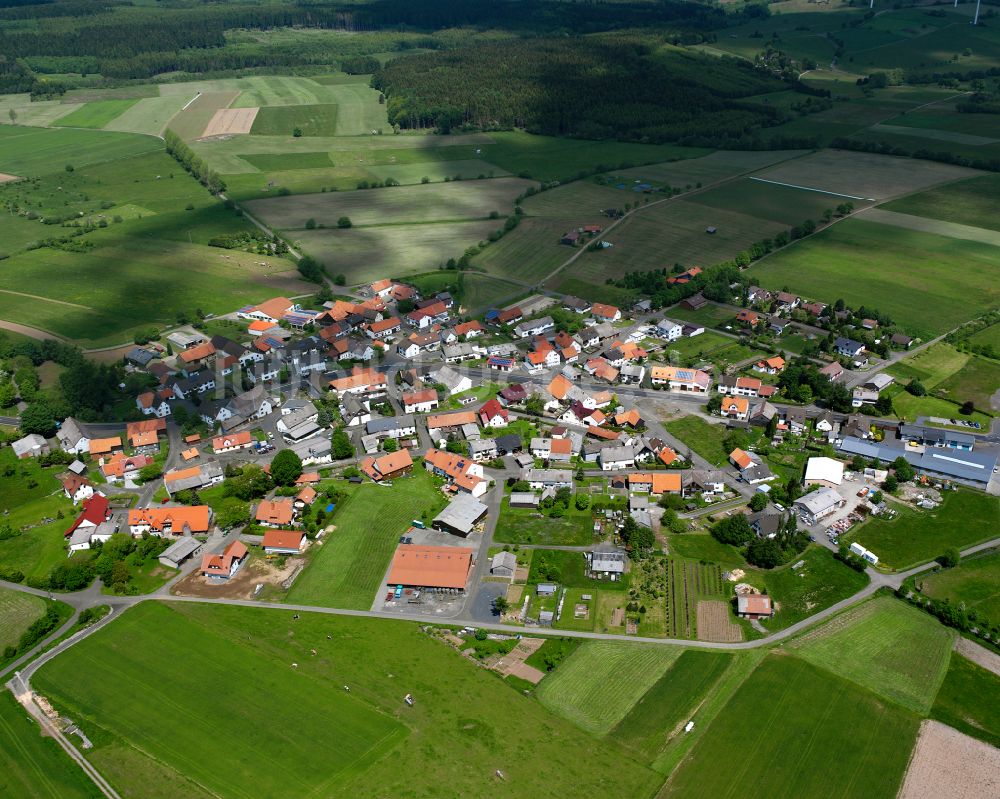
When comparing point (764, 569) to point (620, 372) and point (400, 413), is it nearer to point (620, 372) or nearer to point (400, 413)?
point (620, 372)

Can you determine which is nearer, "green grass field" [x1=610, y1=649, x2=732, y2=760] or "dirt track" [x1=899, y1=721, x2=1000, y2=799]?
"dirt track" [x1=899, y1=721, x2=1000, y2=799]

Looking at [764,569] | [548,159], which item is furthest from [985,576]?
[548,159]

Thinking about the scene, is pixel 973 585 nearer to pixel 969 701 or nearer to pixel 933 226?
pixel 969 701

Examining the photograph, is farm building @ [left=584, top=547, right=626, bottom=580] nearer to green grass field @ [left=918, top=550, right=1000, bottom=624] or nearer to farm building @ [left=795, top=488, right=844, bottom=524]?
farm building @ [left=795, top=488, right=844, bottom=524]

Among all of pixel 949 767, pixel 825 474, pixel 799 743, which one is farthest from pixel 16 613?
pixel 825 474

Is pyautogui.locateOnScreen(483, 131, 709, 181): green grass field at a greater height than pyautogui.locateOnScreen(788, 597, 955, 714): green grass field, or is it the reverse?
pyautogui.locateOnScreen(483, 131, 709, 181): green grass field

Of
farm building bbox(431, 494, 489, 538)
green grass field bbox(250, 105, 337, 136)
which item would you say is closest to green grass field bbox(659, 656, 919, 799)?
farm building bbox(431, 494, 489, 538)
